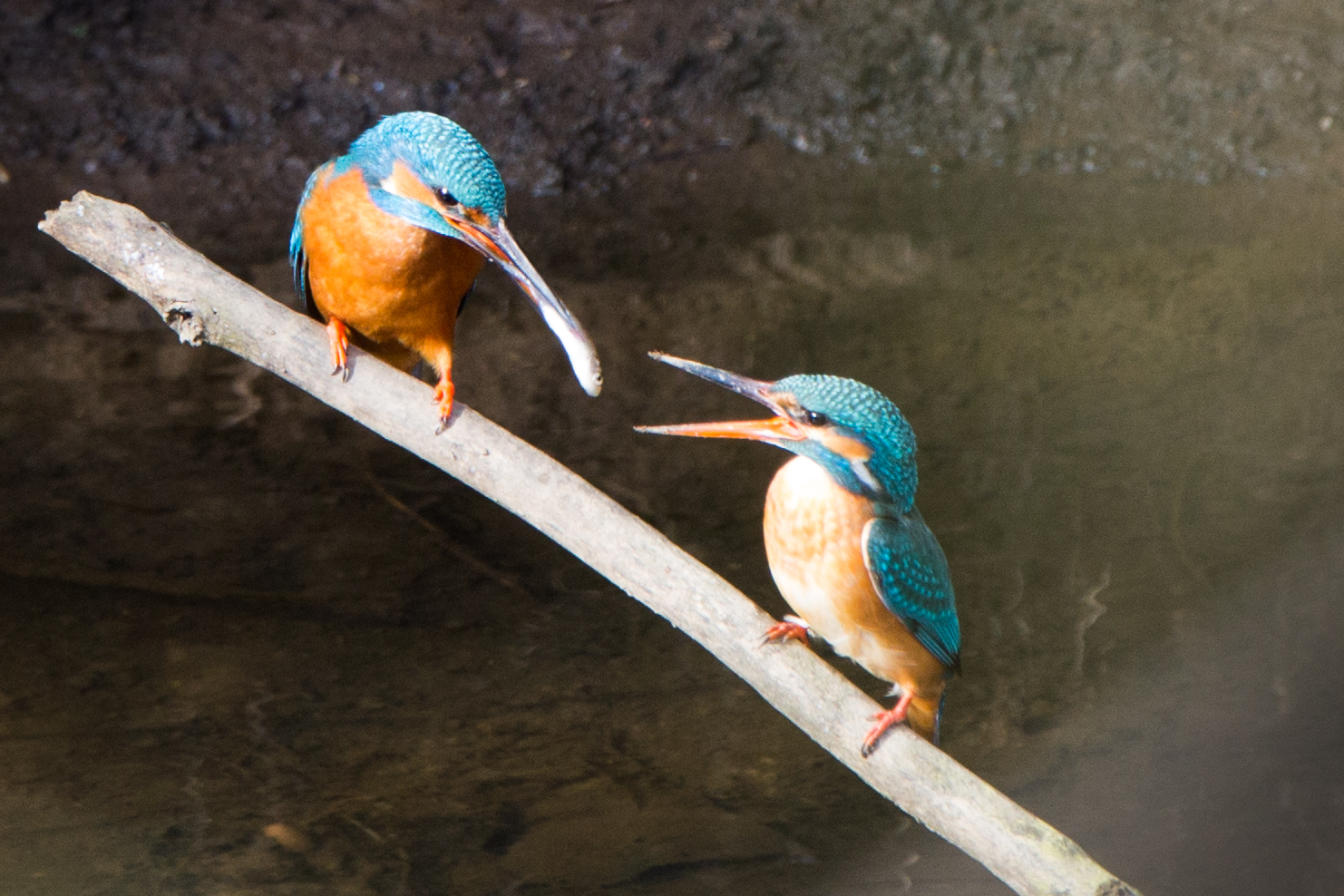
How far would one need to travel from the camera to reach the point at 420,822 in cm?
250

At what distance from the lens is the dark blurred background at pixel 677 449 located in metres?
2.53

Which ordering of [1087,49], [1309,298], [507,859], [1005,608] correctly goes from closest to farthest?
[507,859], [1005,608], [1309,298], [1087,49]

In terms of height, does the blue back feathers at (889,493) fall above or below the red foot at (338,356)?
below

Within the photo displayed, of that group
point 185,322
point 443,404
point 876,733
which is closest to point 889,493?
point 876,733

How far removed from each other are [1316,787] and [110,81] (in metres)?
4.99

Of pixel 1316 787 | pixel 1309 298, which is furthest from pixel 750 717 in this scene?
pixel 1309 298

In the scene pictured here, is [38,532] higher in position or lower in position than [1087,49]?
lower

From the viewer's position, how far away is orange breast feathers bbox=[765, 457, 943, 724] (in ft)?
5.27

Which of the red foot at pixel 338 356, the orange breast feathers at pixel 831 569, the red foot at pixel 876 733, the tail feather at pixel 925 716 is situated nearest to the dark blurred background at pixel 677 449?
the tail feather at pixel 925 716

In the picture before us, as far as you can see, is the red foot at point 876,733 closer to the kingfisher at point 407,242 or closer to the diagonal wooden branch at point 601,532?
the diagonal wooden branch at point 601,532

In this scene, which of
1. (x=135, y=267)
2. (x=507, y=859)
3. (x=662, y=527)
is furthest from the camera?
(x=662, y=527)

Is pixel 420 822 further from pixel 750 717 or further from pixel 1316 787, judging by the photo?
pixel 1316 787

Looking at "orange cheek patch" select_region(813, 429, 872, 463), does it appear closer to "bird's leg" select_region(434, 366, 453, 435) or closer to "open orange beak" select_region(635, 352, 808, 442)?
"open orange beak" select_region(635, 352, 808, 442)

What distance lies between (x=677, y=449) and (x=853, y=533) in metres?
2.00
